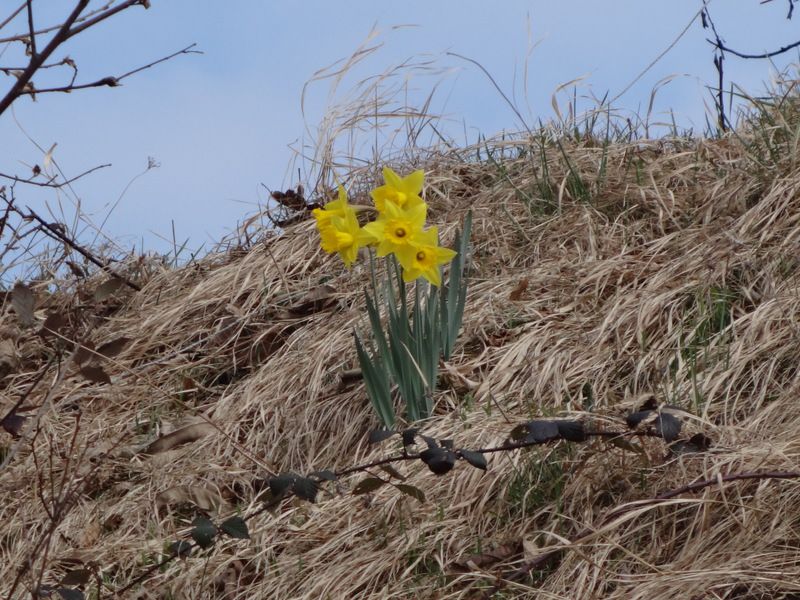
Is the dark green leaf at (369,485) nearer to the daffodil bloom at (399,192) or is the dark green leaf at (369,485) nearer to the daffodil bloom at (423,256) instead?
the daffodil bloom at (423,256)

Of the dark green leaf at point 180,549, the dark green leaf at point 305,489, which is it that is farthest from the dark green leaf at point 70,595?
the dark green leaf at point 305,489

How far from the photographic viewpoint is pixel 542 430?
7.22ft

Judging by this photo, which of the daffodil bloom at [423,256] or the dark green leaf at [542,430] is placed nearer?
the dark green leaf at [542,430]

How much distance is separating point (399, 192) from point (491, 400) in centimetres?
77

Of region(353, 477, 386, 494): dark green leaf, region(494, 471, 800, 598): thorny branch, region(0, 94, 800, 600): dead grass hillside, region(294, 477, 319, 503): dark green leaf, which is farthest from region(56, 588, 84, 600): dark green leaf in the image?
region(494, 471, 800, 598): thorny branch

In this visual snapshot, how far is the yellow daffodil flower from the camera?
2.75m

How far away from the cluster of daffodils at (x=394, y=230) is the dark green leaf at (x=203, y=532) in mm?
898

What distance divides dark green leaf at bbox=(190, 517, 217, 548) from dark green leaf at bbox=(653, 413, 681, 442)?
0.97 metres

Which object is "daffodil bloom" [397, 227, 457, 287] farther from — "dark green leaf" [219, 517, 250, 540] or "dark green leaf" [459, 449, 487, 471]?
"dark green leaf" [219, 517, 250, 540]

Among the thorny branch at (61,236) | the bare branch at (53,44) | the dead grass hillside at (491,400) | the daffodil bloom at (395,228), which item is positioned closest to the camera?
the bare branch at (53,44)

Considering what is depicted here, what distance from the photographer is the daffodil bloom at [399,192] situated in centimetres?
279

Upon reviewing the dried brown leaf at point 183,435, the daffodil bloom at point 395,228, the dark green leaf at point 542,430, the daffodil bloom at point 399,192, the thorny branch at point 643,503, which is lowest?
the thorny branch at point 643,503

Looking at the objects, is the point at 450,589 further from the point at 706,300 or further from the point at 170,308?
the point at 170,308

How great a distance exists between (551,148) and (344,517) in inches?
105
